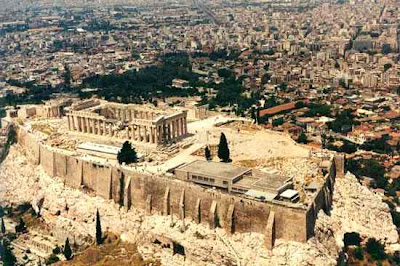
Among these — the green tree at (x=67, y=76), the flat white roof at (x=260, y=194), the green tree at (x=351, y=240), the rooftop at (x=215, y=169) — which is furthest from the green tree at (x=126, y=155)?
the green tree at (x=67, y=76)

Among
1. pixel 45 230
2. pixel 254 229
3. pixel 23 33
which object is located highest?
pixel 23 33

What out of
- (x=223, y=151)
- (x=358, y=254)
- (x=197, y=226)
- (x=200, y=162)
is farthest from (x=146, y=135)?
(x=358, y=254)

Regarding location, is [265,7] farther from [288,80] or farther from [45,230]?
[45,230]

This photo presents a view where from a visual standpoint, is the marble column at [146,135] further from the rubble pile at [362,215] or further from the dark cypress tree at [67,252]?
the rubble pile at [362,215]

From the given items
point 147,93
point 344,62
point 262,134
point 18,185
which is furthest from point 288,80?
point 18,185

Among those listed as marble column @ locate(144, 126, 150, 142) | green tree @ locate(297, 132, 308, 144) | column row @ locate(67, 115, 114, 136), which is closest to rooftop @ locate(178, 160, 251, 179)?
marble column @ locate(144, 126, 150, 142)

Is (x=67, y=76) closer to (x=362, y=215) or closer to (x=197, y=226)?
(x=197, y=226)
